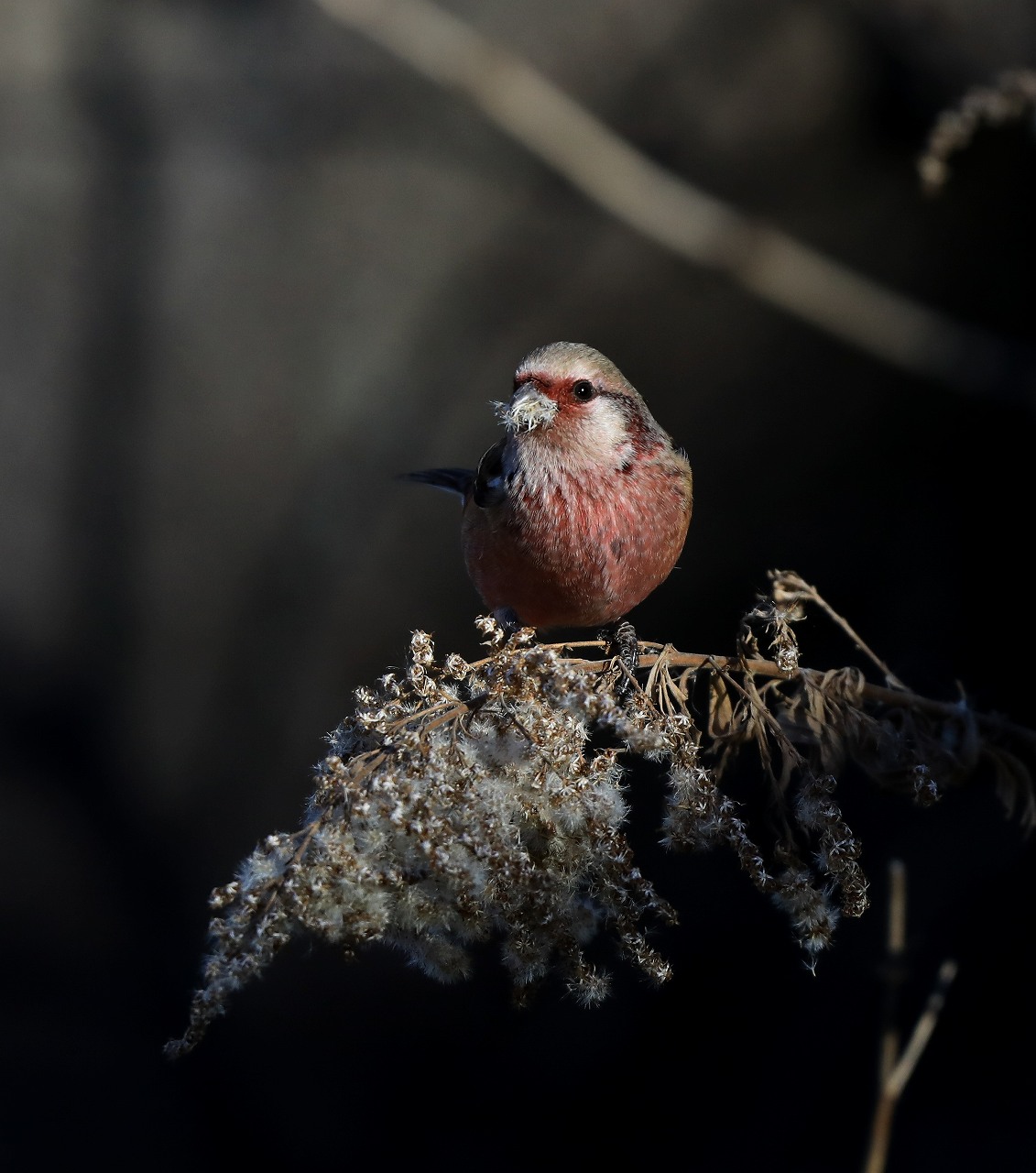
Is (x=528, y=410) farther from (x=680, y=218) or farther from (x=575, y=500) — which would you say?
(x=680, y=218)

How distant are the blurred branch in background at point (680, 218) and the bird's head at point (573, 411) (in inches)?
32.6

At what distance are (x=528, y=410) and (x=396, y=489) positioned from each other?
257cm

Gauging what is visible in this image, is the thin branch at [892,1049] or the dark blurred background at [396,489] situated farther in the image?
the dark blurred background at [396,489]

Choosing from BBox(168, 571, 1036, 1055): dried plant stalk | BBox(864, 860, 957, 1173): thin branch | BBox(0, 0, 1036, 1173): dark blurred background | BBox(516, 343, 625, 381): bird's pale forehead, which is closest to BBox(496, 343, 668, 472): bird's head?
BBox(516, 343, 625, 381): bird's pale forehead

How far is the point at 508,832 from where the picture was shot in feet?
4.11

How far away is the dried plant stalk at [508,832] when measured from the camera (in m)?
1.18

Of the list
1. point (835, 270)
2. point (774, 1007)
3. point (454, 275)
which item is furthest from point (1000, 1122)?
point (454, 275)

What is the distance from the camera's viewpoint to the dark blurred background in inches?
144

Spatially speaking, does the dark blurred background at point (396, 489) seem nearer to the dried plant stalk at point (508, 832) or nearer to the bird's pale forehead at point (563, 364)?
the bird's pale forehead at point (563, 364)

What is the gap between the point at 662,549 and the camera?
7.27 ft

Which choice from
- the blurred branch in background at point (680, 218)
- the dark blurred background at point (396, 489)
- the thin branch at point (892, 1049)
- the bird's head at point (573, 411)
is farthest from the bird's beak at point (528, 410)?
the dark blurred background at point (396, 489)

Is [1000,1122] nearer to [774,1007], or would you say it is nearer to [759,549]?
[774,1007]

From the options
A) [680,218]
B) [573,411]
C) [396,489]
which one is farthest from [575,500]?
[396,489]

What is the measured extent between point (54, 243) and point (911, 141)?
342 cm
